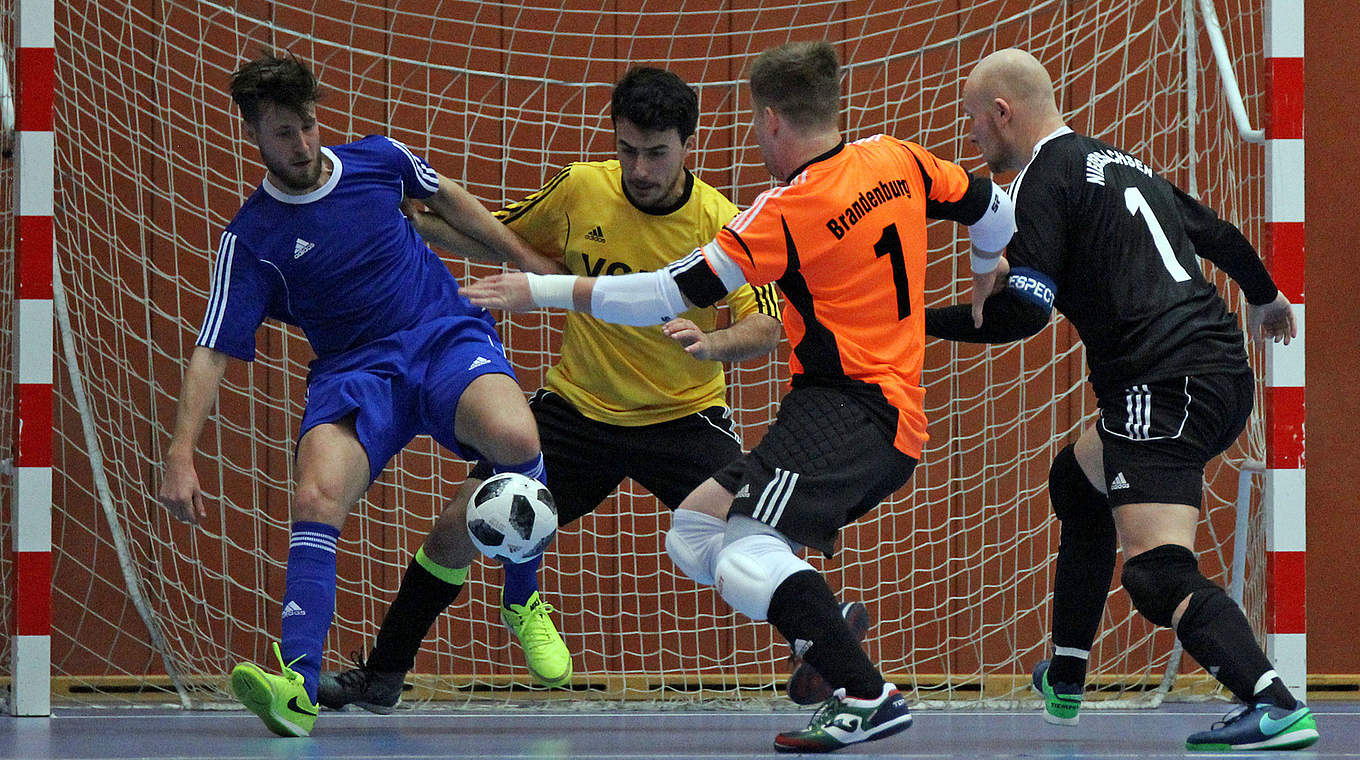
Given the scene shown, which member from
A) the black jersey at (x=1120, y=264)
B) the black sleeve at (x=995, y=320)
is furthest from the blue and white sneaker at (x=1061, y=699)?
the black sleeve at (x=995, y=320)

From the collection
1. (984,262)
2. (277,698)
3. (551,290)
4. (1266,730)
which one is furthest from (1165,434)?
(277,698)

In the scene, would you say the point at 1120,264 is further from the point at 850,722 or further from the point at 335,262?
the point at 335,262

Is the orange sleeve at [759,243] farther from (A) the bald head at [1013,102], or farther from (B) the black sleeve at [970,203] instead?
(A) the bald head at [1013,102]

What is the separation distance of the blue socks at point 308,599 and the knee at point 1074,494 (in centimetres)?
183

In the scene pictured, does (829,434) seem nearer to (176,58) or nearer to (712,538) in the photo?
(712,538)

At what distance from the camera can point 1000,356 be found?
532 centimetres

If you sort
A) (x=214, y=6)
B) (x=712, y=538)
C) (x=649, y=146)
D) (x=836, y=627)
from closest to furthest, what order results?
1. (x=836, y=627)
2. (x=712, y=538)
3. (x=649, y=146)
4. (x=214, y=6)

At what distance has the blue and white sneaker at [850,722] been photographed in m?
3.15

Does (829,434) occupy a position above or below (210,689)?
above

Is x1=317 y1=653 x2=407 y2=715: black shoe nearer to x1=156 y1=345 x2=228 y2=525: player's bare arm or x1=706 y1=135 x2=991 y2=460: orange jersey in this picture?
x1=156 y1=345 x2=228 y2=525: player's bare arm

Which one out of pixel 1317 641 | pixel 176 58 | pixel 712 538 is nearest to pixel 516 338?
pixel 176 58

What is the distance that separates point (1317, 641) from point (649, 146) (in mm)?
3083

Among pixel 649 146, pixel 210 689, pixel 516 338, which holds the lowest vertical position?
pixel 210 689

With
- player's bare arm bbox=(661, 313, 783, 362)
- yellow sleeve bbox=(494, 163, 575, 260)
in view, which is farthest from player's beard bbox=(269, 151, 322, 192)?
player's bare arm bbox=(661, 313, 783, 362)
